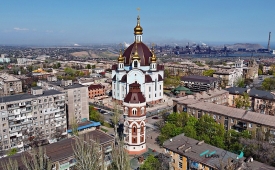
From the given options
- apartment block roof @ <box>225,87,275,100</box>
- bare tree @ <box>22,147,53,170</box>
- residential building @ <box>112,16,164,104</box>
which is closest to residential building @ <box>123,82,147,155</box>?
bare tree @ <box>22,147,53,170</box>

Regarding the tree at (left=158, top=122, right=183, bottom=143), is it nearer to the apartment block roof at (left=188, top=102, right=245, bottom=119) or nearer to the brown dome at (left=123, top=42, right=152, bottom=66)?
the apartment block roof at (left=188, top=102, right=245, bottom=119)

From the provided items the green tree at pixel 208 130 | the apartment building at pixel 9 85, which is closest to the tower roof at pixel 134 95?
the green tree at pixel 208 130

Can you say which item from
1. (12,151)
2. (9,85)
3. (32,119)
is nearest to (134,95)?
(32,119)

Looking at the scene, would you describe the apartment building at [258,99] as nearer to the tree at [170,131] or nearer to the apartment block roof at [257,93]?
the apartment block roof at [257,93]

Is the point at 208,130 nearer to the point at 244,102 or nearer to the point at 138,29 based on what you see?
the point at 244,102

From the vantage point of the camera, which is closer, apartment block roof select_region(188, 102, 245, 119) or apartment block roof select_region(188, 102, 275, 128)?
apartment block roof select_region(188, 102, 275, 128)

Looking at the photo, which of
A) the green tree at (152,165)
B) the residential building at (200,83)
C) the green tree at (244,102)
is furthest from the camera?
the residential building at (200,83)

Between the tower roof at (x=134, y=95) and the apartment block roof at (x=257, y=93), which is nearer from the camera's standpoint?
the tower roof at (x=134, y=95)
